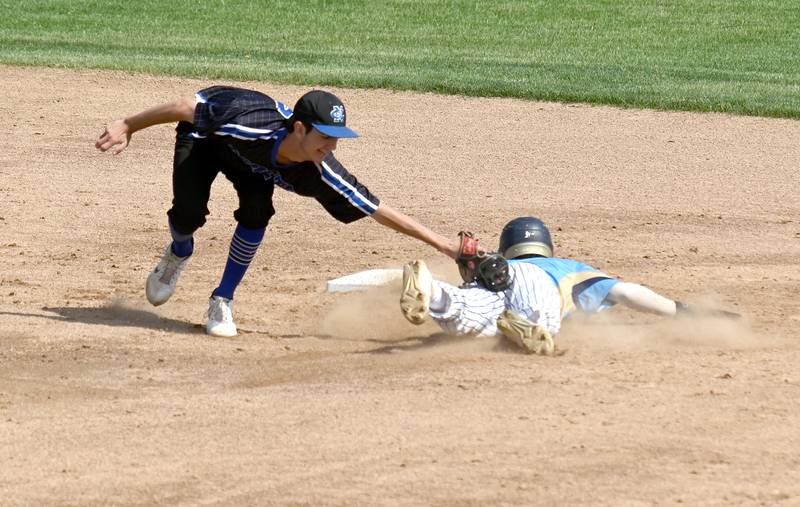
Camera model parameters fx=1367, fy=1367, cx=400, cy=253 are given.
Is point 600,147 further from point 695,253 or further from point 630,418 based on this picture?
point 630,418

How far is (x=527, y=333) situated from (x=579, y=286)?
589 mm

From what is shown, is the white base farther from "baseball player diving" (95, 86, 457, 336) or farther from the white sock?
the white sock

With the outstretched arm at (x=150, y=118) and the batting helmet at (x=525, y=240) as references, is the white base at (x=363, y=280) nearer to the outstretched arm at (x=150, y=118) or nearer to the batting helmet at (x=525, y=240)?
the batting helmet at (x=525, y=240)

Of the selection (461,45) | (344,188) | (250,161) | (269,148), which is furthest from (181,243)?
(461,45)

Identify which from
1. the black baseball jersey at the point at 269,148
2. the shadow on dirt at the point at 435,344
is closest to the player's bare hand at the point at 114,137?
the black baseball jersey at the point at 269,148

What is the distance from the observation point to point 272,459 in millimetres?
4781

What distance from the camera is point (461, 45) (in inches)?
711

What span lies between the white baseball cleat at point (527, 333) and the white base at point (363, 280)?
1581mm

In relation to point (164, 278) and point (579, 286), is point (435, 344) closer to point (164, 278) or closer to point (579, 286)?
point (579, 286)

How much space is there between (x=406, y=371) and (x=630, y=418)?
112cm

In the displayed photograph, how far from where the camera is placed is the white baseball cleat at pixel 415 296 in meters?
5.95

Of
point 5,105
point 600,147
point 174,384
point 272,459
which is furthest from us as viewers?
point 5,105

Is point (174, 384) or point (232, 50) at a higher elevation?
point (232, 50)

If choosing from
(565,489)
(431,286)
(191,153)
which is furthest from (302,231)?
(565,489)
